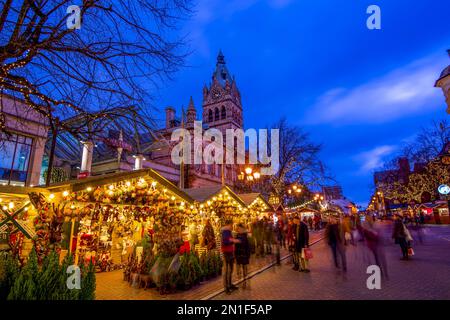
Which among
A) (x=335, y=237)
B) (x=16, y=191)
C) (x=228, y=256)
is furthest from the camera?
(x=335, y=237)

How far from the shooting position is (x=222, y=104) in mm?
75625

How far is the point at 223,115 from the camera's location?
75438 mm

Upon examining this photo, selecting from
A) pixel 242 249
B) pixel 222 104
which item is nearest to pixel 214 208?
pixel 242 249

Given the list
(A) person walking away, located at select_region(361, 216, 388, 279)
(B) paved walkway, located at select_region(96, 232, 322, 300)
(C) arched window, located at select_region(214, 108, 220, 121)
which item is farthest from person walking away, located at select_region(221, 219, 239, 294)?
(C) arched window, located at select_region(214, 108, 220, 121)

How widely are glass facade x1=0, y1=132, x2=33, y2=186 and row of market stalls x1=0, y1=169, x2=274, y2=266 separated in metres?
5.55

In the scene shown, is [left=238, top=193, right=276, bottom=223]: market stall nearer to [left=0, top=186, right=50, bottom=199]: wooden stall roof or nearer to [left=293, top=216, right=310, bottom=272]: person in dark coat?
[left=293, top=216, right=310, bottom=272]: person in dark coat

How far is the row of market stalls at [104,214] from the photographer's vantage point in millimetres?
7320

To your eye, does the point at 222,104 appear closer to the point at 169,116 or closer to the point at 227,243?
the point at 169,116

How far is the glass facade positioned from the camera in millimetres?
13634

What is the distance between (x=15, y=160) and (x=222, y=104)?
6470 centimetres

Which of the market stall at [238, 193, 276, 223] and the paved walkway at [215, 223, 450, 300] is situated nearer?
the paved walkway at [215, 223, 450, 300]

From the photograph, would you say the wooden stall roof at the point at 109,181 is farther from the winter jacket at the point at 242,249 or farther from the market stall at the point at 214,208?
the winter jacket at the point at 242,249

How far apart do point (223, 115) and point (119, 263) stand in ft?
218
